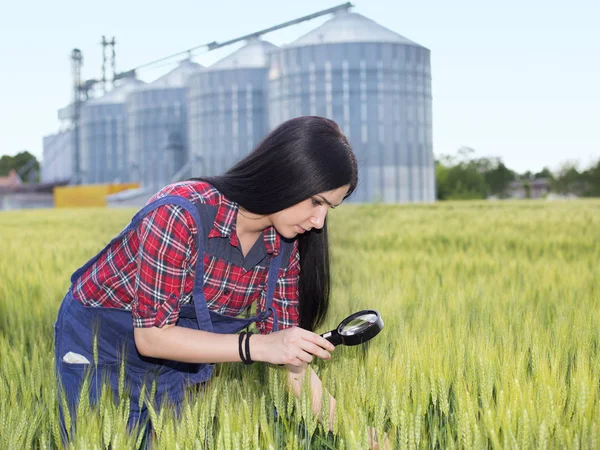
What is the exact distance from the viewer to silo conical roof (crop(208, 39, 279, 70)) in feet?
93.3

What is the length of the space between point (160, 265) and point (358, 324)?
0.47 m

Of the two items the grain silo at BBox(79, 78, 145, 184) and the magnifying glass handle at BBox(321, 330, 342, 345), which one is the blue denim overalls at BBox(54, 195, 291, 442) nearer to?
the magnifying glass handle at BBox(321, 330, 342, 345)

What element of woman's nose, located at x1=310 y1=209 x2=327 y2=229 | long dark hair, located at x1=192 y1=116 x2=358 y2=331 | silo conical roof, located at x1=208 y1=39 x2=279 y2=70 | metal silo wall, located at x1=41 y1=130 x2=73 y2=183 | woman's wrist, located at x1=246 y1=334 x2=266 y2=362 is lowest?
woman's wrist, located at x1=246 y1=334 x2=266 y2=362

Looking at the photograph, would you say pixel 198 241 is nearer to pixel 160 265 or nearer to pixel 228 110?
pixel 160 265

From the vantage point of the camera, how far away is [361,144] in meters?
24.9

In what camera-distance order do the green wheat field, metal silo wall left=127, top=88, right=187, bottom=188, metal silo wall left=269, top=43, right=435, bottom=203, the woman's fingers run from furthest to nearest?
metal silo wall left=127, top=88, right=187, bottom=188 → metal silo wall left=269, top=43, right=435, bottom=203 → the woman's fingers → the green wheat field

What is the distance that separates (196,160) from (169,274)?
90.0 ft

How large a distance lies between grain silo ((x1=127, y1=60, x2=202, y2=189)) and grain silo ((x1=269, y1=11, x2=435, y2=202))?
717cm

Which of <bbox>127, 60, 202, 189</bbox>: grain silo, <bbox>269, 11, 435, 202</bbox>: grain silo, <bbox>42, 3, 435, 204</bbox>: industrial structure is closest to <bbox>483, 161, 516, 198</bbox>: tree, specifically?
<bbox>42, 3, 435, 204</bbox>: industrial structure

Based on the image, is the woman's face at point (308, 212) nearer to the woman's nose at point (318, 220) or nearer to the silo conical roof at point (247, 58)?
the woman's nose at point (318, 220)

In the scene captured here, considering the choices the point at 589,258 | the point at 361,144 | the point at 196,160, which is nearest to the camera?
the point at 589,258

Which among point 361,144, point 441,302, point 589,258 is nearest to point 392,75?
point 361,144

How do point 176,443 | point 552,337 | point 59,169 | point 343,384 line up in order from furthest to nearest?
point 59,169, point 552,337, point 343,384, point 176,443

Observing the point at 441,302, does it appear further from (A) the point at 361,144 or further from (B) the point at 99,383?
(A) the point at 361,144
